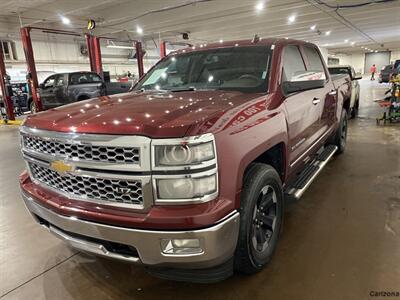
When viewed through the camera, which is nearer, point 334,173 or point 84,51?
point 334,173

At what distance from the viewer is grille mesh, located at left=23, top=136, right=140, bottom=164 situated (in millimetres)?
1617

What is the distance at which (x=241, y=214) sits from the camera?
1873 mm

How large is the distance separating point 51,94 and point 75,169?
10.9 m

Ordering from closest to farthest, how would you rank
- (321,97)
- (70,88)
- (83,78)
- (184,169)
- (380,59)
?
(184,169) → (321,97) → (70,88) → (83,78) → (380,59)

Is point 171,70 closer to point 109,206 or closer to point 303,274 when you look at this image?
point 109,206

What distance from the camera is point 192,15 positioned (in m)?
13.0

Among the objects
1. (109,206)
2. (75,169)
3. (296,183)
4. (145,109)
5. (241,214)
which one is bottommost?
(296,183)

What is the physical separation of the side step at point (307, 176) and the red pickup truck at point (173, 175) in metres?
0.31

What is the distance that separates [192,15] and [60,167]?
41.2ft

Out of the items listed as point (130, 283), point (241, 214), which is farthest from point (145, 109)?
point (130, 283)

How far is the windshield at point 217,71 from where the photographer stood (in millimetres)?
2621

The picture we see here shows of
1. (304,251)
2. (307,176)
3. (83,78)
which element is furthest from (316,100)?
(83,78)

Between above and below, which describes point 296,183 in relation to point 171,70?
below

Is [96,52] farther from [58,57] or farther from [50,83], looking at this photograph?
[58,57]
